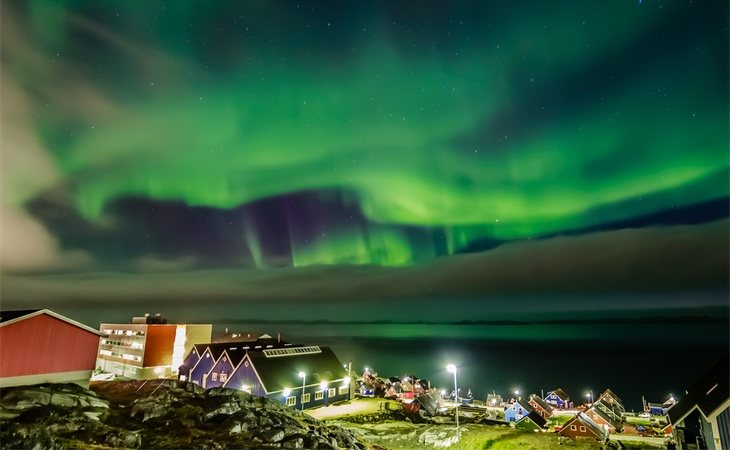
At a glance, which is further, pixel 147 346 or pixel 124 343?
pixel 124 343

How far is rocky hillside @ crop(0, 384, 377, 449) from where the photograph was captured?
22922 mm

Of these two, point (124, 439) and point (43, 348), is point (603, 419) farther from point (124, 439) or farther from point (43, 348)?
point (43, 348)

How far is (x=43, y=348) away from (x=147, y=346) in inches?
1849

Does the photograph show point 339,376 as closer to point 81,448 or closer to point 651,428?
point 81,448

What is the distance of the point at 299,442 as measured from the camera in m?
26.8

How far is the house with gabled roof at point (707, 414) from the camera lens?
24.7m

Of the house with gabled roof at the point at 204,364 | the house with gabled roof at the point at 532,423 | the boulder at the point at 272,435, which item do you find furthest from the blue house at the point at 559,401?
the boulder at the point at 272,435

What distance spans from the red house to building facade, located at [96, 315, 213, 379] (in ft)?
148

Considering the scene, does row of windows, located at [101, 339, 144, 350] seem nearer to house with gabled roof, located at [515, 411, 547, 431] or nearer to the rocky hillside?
the rocky hillside

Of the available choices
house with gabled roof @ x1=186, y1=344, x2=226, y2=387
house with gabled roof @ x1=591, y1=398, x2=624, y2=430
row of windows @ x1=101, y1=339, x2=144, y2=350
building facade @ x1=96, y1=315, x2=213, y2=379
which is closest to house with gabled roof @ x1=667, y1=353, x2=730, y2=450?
house with gabled roof @ x1=591, y1=398, x2=624, y2=430

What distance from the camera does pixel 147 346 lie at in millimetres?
71625

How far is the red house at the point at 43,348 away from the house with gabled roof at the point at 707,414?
153 feet

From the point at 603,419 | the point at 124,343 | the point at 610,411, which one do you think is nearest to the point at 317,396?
the point at 124,343

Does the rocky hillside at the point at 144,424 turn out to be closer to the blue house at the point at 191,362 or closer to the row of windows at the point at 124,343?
the blue house at the point at 191,362
